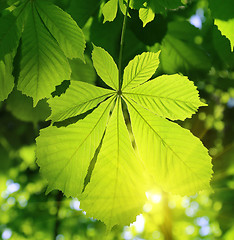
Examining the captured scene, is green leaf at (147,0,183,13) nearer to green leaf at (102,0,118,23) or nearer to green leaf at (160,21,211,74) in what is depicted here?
green leaf at (102,0,118,23)

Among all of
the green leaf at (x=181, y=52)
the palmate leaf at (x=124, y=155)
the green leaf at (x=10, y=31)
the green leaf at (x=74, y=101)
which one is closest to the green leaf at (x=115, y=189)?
the palmate leaf at (x=124, y=155)

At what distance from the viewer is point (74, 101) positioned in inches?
26.6

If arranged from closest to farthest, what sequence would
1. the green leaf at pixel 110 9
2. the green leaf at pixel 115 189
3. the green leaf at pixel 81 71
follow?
the green leaf at pixel 115 189 → the green leaf at pixel 110 9 → the green leaf at pixel 81 71

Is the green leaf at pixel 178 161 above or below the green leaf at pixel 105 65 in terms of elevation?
below

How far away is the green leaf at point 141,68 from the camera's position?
712 millimetres

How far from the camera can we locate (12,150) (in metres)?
2.71

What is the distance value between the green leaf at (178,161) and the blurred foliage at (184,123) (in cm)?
5

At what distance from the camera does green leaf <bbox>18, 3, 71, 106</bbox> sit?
677mm

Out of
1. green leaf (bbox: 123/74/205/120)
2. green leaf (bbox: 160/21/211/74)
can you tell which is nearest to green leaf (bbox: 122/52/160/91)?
green leaf (bbox: 123/74/205/120)

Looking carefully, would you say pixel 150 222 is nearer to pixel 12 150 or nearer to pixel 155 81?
pixel 12 150

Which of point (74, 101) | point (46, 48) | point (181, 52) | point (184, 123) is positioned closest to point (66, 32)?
point (46, 48)

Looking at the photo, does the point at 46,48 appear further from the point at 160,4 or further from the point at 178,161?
the point at 178,161

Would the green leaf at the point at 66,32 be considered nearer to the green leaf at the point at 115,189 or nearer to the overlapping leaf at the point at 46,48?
the overlapping leaf at the point at 46,48

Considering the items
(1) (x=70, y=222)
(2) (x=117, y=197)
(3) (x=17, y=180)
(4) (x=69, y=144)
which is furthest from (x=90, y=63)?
(1) (x=70, y=222)
